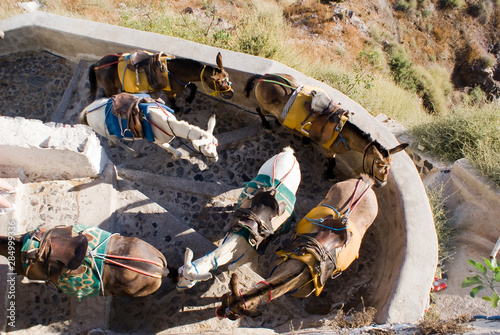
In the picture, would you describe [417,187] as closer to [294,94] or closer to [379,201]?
[379,201]

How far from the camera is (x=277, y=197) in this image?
405 cm

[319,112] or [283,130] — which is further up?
[319,112]

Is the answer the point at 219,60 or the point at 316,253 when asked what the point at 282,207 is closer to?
the point at 316,253

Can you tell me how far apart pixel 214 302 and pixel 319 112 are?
8.68ft

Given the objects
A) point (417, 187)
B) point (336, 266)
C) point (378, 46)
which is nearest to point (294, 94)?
point (417, 187)

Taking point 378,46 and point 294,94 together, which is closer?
point 294,94

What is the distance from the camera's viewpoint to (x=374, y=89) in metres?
8.18

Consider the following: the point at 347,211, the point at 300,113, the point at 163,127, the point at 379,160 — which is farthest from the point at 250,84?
the point at 347,211

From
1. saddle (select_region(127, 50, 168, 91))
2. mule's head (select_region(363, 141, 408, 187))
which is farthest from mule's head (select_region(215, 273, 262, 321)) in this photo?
saddle (select_region(127, 50, 168, 91))

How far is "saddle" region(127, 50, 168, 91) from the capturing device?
5.01 metres

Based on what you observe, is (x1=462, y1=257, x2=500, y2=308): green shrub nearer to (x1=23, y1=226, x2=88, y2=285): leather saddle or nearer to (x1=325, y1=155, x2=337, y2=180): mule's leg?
(x1=325, y1=155, x2=337, y2=180): mule's leg

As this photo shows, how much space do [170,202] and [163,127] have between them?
1.13 metres

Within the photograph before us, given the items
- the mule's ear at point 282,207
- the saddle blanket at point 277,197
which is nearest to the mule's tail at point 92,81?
the saddle blanket at point 277,197

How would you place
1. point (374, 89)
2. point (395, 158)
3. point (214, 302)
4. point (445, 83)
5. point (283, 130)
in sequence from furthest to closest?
point (445, 83) → point (374, 89) → point (283, 130) → point (395, 158) → point (214, 302)
